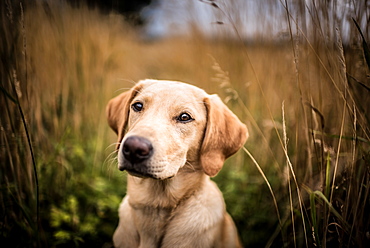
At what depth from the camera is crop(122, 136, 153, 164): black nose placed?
1642mm

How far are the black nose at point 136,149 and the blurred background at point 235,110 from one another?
0.49m

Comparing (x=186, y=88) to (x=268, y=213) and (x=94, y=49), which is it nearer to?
(x=268, y=213)

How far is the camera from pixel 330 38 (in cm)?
206

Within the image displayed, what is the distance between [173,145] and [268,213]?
5.64ft

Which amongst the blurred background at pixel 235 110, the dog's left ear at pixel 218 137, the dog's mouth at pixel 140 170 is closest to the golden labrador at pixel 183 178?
the dog's left ear at pixel 218 137

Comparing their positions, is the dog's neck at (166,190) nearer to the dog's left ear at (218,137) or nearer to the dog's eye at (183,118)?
the dog's left ear at (218,137)

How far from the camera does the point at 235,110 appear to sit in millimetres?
4469

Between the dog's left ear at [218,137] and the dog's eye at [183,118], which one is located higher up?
the dog's eye at [183,118]

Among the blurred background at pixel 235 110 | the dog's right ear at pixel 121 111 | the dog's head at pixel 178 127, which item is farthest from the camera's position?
the dog's right ear at pixel 121 111

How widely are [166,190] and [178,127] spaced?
488 millimetres

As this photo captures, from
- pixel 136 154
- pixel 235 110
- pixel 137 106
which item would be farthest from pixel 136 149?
pixel 235 110

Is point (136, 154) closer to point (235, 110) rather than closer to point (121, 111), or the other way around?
point (121, 111)

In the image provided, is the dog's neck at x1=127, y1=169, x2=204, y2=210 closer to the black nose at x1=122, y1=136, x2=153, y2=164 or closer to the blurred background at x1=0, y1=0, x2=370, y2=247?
the blurred background at x1=0, y1=0, x2=370, y2=247

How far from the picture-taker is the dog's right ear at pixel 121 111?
2303mm
